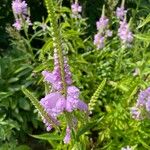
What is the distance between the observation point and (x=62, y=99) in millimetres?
2400

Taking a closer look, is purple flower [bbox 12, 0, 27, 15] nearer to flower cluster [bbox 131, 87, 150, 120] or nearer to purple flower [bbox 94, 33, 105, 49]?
purple flower [bbox 94, 33, 105, 49]

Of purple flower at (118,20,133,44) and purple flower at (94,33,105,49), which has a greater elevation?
purple flower at (118,20,133,44)

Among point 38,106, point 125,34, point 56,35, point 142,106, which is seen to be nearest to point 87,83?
point 125,34

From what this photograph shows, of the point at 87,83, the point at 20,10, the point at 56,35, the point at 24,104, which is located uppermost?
the point at 56,35

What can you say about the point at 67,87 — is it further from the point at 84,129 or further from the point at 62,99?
the point at 84,129

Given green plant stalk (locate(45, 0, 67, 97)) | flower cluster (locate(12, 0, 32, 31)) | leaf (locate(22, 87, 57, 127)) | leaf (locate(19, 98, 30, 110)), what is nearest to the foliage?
leaf (locate(19, 98, 30, 110))

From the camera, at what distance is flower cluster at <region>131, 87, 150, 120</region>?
10.1ft

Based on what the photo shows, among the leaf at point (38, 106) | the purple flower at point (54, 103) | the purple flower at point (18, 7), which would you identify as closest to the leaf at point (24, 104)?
the purple flower at point (18, 7)

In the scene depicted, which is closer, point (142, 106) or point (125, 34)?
point (142, 106)

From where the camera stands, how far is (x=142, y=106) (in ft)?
10.3

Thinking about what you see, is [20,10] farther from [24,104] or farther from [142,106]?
[142,106]

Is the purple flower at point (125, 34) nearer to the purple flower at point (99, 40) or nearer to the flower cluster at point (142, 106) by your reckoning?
the purple flower at point (99, 40)

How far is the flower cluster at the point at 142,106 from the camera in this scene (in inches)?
121

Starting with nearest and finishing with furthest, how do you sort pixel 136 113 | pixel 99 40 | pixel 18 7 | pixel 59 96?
1. pixel 59 96
2. pixel 136 113
3. pixel 18 7
4. pixel 99 40
